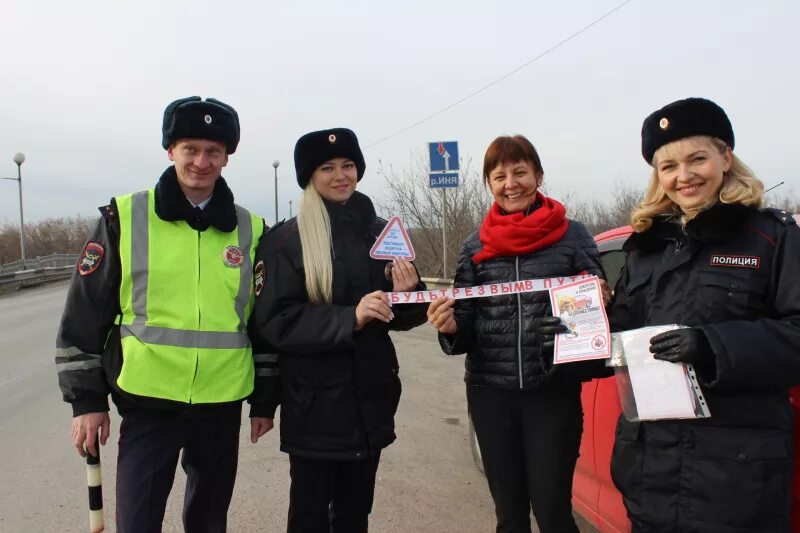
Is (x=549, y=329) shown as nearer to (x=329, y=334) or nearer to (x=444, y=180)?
(x=329, y=334)

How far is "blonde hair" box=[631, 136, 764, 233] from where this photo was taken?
1790 millimetres

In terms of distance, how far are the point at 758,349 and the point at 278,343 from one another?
1.64 meters

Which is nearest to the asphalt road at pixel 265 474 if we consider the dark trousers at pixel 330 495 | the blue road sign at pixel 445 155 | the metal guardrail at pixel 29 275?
the dark trousers at pixel 330 495

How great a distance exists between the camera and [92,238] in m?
2.27

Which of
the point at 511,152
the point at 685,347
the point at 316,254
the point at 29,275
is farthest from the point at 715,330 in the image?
the point at 29,275

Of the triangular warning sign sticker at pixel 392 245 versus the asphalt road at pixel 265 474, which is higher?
the triangular warning sign sticker at pixel 392 245

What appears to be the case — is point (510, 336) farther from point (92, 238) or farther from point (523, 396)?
point (92, 238)

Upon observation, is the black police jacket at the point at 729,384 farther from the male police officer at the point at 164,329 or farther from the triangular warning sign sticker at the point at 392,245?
the male police officer at the point at 164,329

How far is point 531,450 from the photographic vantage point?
2240 millimetres

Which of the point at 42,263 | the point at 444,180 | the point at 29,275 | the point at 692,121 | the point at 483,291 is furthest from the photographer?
the point at 42,263

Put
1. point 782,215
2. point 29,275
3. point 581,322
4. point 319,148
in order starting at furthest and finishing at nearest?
point 29,275
point 319,148
point 581,322
point 782,215

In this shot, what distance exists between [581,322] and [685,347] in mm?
416

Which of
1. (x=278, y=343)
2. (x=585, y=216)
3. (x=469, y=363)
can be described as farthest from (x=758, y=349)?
(x=585, y=216)

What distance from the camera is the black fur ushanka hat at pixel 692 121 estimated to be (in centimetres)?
188
